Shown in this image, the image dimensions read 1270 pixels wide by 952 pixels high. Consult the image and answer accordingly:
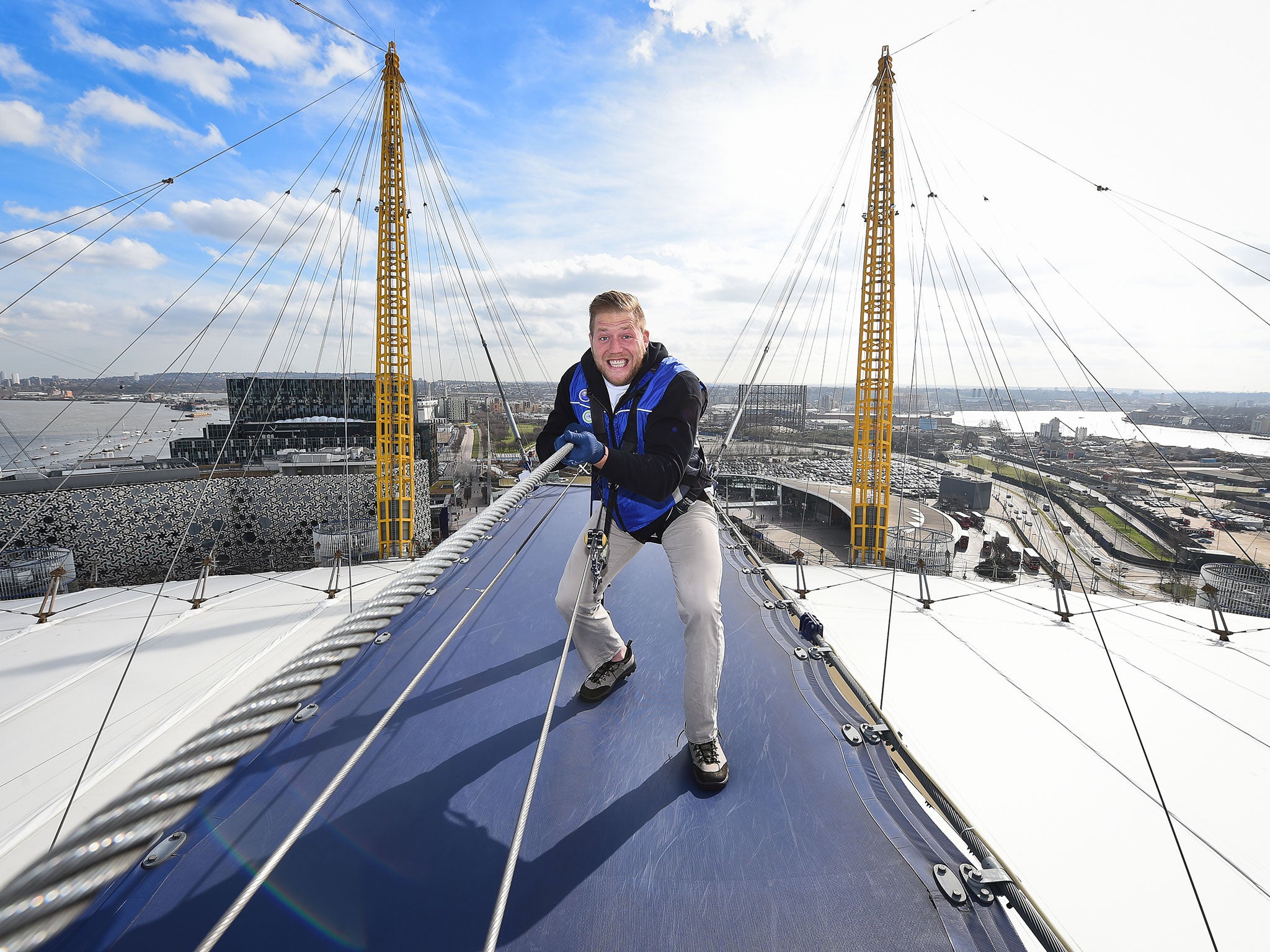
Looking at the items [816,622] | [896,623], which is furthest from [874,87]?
[816,622]

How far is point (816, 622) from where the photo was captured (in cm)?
247

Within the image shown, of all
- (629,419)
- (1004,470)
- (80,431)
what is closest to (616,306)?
(629,419)

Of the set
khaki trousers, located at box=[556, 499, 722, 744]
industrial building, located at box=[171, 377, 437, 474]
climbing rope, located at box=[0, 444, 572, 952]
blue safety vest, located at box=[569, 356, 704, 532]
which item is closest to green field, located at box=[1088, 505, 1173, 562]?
khaki trousers, located at box=[556, 499, 722, 744]

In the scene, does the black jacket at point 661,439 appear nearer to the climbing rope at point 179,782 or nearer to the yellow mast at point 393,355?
the climbing rope at point 179,782

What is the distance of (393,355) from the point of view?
1079 centimetres

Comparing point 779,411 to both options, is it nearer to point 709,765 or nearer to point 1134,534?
point 1134,534

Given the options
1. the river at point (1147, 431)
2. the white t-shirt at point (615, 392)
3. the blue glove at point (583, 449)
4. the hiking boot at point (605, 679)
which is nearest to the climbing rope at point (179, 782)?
the blue glove at point (583, 449)

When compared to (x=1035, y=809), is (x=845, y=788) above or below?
above

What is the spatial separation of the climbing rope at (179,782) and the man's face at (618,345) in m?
0.40

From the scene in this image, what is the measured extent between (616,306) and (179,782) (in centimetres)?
168

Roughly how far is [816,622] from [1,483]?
59.1ft

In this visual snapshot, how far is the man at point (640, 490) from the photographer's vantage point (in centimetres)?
163

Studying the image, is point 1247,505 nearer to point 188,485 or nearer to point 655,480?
point 655,480

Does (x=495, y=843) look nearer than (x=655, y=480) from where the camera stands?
Yes
